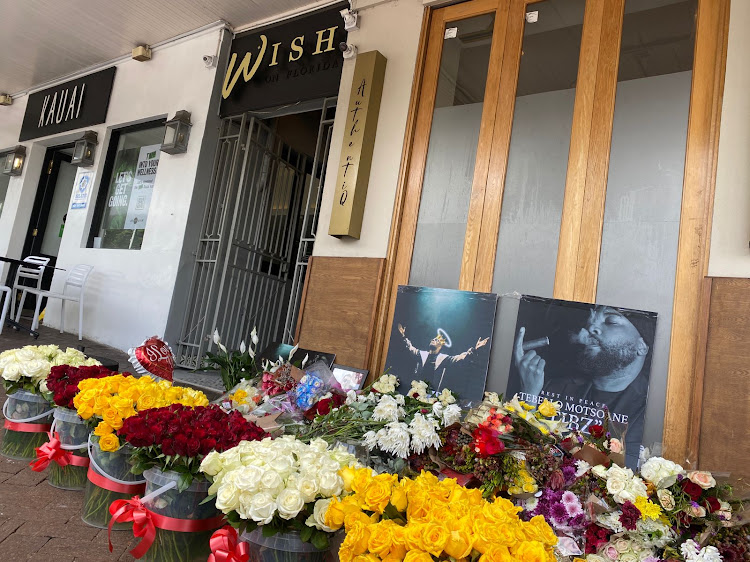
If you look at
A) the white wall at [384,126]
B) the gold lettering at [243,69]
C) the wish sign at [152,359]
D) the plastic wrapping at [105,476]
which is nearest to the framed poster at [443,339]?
the white wall at [384,126]

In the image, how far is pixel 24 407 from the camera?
217 centimetres

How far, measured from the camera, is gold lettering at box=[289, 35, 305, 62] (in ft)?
16.3

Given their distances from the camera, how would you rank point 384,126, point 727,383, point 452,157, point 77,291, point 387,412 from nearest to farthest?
1. point 387,412
2. point 727,383
3. point 452,157
4. point 384,126
5. point 77,291

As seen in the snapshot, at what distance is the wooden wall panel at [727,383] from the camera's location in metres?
2.41

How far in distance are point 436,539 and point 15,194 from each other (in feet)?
A: 31.1

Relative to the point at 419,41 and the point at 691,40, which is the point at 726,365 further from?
the point at 419,41

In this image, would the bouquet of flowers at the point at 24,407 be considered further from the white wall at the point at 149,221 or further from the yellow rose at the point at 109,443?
the white wall at the point at 149,221

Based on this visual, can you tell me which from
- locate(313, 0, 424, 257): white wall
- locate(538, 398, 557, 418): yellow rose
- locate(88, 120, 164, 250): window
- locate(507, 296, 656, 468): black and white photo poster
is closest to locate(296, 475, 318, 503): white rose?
locate(538, 398, 557, 418): yellow rose

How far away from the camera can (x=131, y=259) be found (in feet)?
19.6

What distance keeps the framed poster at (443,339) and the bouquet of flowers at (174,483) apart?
5.84 ft

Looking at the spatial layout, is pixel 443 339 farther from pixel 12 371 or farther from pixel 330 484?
pixel 12 371

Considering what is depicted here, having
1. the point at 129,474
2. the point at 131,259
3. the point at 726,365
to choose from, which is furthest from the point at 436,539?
the point at 131,259

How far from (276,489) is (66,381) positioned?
4.11ft

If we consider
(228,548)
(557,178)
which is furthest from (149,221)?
(228,548)
